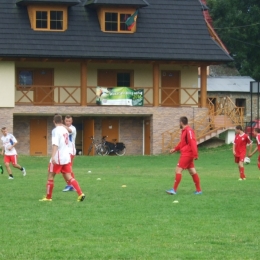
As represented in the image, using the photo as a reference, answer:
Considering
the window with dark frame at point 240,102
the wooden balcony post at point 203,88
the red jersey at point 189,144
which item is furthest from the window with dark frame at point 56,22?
the red jersey at point 189,144

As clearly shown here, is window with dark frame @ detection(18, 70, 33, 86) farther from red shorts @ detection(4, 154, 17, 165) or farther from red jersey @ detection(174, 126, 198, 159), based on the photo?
red jersey @ detection(174, 126, 198, 159)

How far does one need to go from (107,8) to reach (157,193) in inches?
1121

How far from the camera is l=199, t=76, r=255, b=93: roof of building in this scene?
61875mm

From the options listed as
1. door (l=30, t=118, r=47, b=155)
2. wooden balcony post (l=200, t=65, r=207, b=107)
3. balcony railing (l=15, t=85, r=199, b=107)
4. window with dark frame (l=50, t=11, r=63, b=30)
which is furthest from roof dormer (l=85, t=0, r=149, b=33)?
door (l=30, t=118, r=47, b=155)

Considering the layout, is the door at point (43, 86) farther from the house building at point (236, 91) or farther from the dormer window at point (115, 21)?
the house building at point (236, 91)

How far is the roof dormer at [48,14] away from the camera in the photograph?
150 feet

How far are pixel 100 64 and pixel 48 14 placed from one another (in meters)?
4.38

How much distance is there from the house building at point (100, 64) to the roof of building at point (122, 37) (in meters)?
0.05

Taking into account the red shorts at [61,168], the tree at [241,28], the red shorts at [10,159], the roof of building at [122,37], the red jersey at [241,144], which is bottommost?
the red shorts at [10,159]

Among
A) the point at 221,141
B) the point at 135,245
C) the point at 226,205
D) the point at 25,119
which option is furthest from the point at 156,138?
the point at 135,245

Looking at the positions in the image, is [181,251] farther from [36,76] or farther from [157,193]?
[36,76]

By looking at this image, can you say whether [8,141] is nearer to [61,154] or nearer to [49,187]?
[49,187]

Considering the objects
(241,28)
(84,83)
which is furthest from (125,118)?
(241,28)

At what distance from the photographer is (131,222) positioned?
1381 cm
